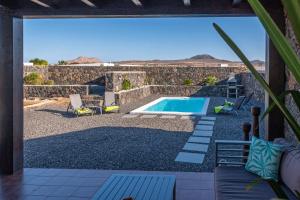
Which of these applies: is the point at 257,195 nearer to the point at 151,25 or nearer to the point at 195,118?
the point at 195,118

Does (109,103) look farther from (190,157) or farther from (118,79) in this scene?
(190,157)

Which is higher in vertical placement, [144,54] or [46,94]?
[144,54]

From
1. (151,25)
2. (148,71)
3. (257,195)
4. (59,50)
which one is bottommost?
(257,195)

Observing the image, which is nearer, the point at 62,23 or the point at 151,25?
Result: the point at 62,23

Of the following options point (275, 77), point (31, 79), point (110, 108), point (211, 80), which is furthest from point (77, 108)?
point (211, 80)

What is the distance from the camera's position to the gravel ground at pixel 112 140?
614 centimetres

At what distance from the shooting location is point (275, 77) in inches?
178

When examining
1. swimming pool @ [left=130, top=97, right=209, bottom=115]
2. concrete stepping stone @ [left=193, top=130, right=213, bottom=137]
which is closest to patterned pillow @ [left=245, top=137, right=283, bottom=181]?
concrete stepping stone @ [left=193, top=130, right=213, bottom=137]

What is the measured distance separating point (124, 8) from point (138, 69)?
60.9 ft

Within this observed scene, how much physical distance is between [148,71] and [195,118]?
12039 millimetres

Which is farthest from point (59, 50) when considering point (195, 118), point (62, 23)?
point (195, 118)

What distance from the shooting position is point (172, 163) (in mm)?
6043

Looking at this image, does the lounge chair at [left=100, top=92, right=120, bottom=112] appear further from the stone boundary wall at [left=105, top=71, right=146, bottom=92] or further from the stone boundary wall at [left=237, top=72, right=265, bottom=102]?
the stone boundary wall at [left=237, top=72, right=265, bottom=102]

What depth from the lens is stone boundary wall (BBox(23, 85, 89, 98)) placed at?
1794 centimetres
